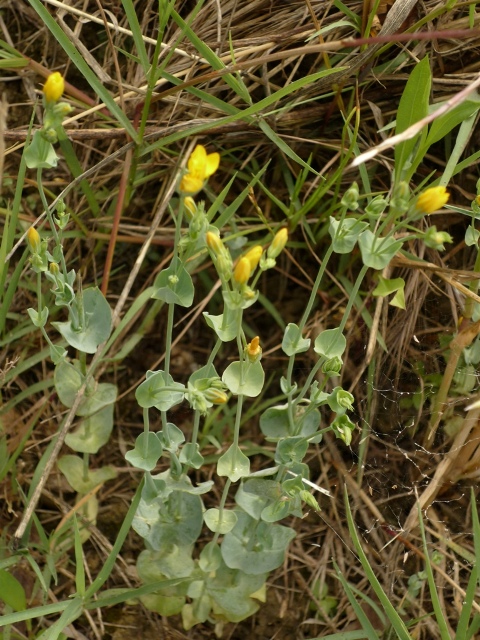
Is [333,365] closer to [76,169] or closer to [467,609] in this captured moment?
[467,609]

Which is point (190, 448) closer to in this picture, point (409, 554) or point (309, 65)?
point (409, 554)

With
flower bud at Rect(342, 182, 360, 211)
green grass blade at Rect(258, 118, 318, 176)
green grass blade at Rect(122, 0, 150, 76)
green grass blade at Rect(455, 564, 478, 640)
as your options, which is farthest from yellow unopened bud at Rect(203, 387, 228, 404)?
green grass blade at Rect(122, 0, 150, 76)

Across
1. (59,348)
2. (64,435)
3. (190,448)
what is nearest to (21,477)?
(64,435)

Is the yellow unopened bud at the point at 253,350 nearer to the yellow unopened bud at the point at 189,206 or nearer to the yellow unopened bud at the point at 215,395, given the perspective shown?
the yellow unopened bud at the point at 215,395

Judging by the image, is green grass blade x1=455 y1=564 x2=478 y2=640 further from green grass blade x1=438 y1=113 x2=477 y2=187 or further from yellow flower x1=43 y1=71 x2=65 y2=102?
yellow flower x1=43 y1=71 x2=65 y2=102

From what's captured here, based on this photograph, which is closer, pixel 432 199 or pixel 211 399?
pixel 432 199

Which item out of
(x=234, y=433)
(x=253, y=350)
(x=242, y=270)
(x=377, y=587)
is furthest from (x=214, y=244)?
(x=377, y=587)
